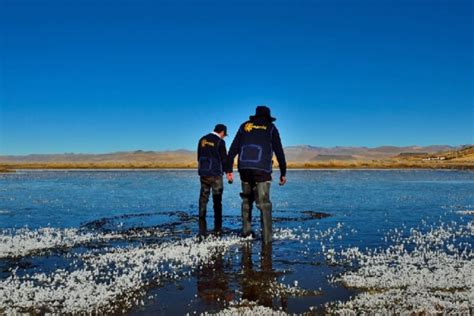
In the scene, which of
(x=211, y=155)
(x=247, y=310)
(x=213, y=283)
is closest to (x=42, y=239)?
(x=211, y=155)

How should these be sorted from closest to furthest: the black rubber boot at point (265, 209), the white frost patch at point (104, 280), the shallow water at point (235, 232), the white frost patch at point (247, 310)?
the white frost patch at point (247, 310) → the white frost patch at point (104, 280) → the shallow water at point (235, 232) → the black rubber boot at point (265, 209)

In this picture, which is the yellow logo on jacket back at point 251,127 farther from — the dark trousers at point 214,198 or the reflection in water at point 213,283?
the reflection in water at point 213,283

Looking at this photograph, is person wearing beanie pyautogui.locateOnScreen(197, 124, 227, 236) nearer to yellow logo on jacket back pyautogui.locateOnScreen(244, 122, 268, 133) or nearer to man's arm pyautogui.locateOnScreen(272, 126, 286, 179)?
yellow logo on jacket back pyautogui.locateOnScreen(244, 122, 268, 133)

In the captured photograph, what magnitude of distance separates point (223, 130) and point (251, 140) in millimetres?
3198

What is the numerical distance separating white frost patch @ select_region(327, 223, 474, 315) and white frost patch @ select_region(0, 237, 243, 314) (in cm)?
262

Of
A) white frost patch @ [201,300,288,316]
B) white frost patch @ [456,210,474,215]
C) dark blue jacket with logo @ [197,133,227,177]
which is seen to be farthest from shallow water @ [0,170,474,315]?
dark blue jacket with logo @ [197,133,227,177]

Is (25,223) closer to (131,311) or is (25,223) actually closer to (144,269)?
(144,269)

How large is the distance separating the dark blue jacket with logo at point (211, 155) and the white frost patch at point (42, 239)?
260 centimetres

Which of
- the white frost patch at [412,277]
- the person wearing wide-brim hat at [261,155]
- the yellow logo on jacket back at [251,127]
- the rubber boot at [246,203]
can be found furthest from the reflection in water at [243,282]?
the yellow logo on jacket back at [251,127]

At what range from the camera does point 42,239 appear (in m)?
10.8

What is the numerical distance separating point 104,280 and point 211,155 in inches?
265

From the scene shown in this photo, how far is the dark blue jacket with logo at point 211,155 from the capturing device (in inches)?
529

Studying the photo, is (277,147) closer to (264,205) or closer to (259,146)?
(259,146)

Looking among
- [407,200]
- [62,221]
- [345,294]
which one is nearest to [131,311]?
[345,294]
